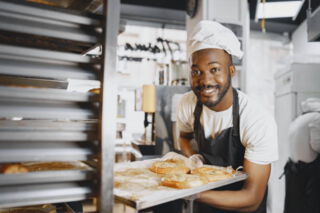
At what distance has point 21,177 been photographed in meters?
0.59

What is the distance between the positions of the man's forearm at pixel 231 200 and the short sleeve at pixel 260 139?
0.76 feet

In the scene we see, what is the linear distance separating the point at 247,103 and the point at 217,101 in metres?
0.25

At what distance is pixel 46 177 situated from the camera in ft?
2.03

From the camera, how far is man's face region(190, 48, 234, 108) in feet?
6.17

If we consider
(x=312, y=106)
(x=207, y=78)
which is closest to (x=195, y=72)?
(x=207, y=78)

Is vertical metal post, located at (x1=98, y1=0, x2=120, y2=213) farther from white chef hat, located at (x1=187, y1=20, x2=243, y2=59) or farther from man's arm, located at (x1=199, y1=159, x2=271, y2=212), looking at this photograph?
white chef hat, located at (x1=187, y1=20, x2=243, y2=59)

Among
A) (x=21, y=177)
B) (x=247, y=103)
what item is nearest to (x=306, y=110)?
(x=247, y=103)

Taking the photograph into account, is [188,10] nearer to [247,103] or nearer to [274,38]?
[247,103]

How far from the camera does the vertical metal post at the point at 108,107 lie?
0.68 metres

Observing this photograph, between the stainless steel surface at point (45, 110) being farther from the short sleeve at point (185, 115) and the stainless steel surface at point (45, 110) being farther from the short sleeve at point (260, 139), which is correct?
the short sleeve at point (185, 115)

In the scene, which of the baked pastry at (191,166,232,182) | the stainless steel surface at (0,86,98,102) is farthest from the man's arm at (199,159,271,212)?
the stainless steel surface at (0,86,98,102)

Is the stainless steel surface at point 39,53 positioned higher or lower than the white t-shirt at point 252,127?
higher

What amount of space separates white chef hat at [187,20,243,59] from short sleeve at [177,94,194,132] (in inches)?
20.7

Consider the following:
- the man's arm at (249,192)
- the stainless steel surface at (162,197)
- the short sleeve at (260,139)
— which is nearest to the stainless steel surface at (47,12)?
the stainless steel surface at (162,197)
